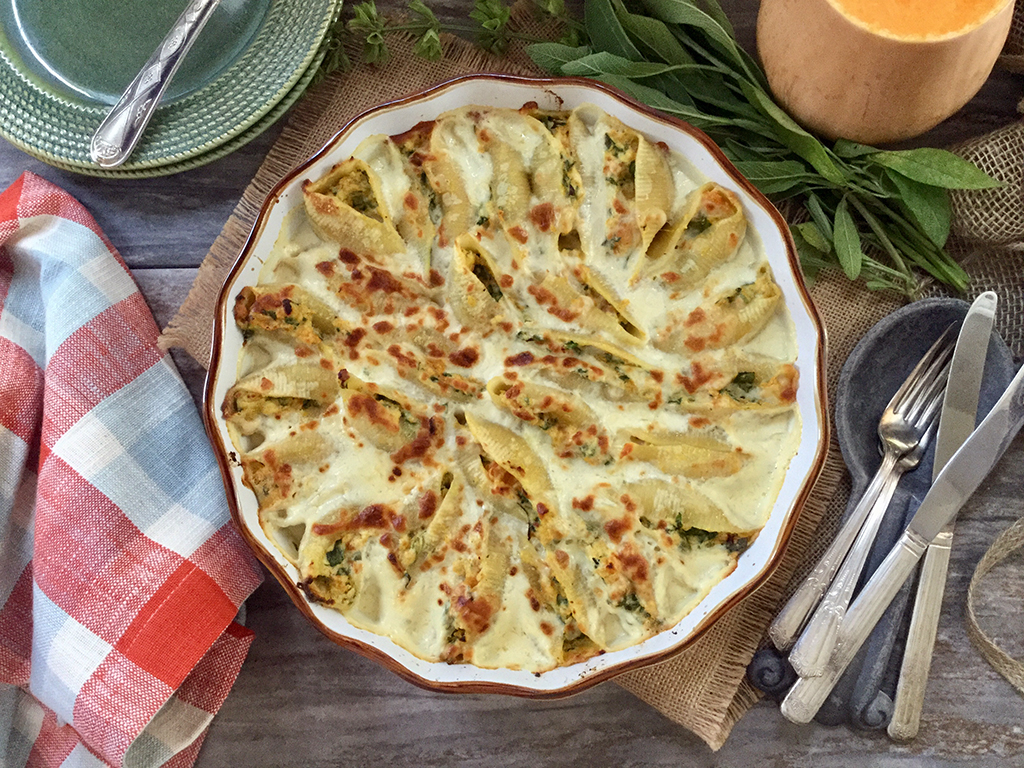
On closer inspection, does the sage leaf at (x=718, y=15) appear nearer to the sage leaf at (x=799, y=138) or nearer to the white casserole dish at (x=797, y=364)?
the sage leaf at (x=799, y=138)

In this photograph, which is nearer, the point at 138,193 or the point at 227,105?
the point at 227,105

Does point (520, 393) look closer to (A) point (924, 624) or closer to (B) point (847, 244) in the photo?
(B) point (847, 244)

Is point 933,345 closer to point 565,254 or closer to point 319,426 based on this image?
point 565,254

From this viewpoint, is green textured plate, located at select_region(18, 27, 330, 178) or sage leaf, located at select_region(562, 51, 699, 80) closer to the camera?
sage leaf, located at select_region(562, 51, 699, 80)

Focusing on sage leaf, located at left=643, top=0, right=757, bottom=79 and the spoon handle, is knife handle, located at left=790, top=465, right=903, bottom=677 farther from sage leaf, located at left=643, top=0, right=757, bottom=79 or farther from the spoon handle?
the spoon handle

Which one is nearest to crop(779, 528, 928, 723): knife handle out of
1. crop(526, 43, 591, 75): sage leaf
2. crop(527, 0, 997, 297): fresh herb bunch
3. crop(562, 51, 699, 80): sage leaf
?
crop(527, 0, 997, 297): fresh herb bunch

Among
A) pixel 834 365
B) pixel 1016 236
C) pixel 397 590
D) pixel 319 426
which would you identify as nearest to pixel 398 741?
pixel 397 590
